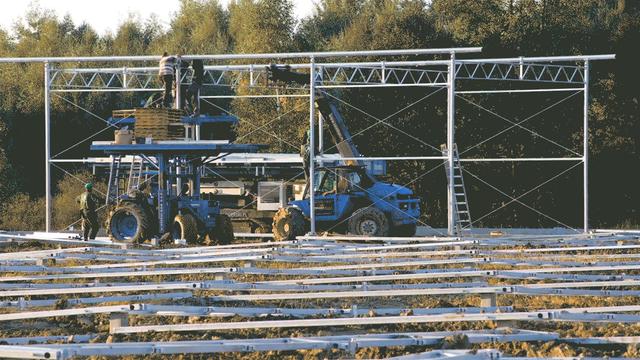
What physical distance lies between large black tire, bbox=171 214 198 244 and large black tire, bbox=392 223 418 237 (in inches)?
201

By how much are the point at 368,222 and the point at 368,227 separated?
→ 110mm

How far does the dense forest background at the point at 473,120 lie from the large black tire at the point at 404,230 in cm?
566

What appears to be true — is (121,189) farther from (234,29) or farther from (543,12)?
(234,29)

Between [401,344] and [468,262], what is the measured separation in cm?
827

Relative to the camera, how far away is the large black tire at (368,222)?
29141mm

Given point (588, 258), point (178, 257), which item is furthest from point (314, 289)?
point (588, 258)

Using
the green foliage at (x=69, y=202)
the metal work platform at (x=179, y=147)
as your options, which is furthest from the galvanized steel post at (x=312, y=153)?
the green foliage at (x=69, y=202)

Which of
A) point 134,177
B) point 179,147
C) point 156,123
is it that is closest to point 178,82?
point 156,123

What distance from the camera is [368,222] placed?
29.3 metres

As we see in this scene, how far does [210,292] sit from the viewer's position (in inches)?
624

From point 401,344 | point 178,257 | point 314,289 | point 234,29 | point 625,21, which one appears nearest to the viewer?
point 401,344

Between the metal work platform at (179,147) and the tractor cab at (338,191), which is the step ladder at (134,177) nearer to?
the metal work platform at (179,147)

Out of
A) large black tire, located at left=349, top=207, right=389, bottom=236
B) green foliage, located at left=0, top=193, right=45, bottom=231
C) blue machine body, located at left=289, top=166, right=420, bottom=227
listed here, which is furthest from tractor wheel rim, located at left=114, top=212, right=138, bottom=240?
green foliage, located at left=0, top=193, right=45, bottom=231

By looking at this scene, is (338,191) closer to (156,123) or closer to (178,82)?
(178,82)
